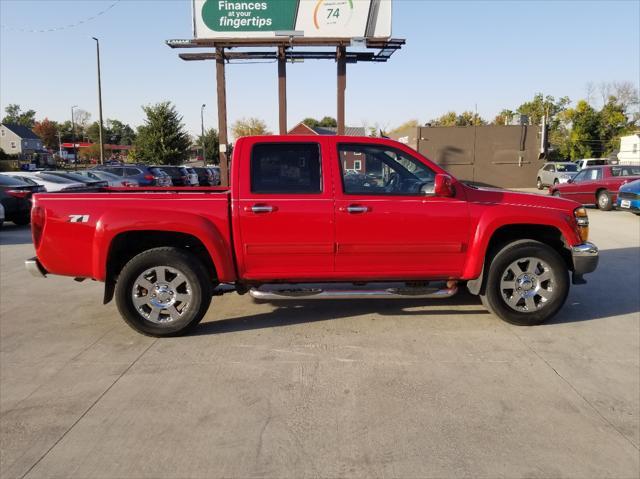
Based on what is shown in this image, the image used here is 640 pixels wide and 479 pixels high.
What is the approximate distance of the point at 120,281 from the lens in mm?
4688

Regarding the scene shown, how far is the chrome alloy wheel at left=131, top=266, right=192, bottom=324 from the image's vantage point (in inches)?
187

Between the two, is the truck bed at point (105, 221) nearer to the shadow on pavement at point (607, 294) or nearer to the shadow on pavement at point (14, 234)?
the shadow on pavement at point (607, 294)

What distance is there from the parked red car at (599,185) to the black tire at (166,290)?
14.9 meters

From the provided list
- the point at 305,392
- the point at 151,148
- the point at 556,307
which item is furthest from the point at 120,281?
the point at 151,148

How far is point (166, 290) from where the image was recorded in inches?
189

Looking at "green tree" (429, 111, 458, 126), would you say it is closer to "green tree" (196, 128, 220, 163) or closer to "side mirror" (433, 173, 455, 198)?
"green tree" (196, 128, 220, 163)

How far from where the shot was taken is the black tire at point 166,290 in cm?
469

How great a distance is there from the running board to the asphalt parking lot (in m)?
0.37

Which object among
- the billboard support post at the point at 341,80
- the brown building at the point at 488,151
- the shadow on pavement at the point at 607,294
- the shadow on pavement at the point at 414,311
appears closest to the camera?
the shadow on pavement at the point at 414,311

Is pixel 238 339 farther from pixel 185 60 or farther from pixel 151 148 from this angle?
pixel 151 148

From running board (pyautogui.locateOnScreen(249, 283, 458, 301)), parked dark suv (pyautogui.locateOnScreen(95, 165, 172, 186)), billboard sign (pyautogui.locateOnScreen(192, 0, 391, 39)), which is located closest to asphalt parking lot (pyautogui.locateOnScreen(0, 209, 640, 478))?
running board (pyautogui.locateOnScreen(249, 283, 458, 301))

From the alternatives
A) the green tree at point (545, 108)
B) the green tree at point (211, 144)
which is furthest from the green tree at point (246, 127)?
the green tree at point (545, 108)

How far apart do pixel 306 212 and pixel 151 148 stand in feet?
134

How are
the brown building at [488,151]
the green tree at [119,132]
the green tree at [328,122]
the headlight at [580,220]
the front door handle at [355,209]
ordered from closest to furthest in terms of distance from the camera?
the front door handle at [355,209] → the headlight at [580,220] → the brown building at [488,151] → the green tree at [328,122] → the green tree at [119,132]
